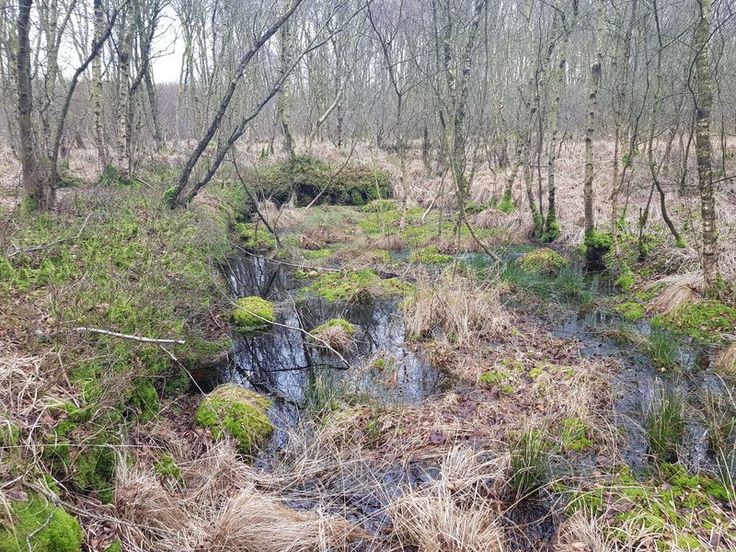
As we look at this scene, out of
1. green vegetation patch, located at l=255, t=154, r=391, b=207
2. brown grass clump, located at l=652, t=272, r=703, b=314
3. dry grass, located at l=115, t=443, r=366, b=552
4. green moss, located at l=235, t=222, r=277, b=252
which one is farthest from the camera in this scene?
green vegetation patch, located at l=255, t=154, r=391, b=207

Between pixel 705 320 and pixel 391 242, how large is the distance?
6792 mm

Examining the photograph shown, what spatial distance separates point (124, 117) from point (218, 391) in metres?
9.45

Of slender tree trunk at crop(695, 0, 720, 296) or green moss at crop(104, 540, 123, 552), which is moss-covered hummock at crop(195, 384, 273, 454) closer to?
green moss at crop(104, 540, 123, 552)

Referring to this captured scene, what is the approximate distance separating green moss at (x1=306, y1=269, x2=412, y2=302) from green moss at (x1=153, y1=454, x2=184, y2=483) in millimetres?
4919

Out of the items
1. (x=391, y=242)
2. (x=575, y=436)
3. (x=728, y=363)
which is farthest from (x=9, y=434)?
(x=391, y=242)

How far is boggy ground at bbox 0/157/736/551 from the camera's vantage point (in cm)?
310

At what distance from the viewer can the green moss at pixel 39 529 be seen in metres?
2.24

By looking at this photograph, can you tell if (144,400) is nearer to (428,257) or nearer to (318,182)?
(428,257)

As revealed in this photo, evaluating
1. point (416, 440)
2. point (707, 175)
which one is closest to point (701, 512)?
point (416, 440)

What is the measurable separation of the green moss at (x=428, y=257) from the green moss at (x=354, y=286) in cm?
126

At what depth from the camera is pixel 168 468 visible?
3.69m

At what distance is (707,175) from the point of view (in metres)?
6.33

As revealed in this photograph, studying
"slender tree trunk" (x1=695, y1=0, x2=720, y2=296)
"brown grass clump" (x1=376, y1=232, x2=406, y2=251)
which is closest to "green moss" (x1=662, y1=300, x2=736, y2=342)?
"slender tree trunk" (x1=695, y1=0, x2=720, y2=296)

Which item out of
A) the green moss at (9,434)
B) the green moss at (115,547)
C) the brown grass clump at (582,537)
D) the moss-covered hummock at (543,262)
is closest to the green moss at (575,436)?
the brown grass clump at (582,537)
